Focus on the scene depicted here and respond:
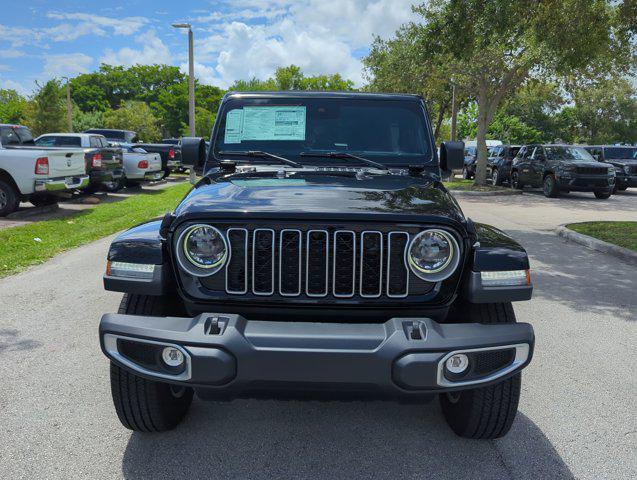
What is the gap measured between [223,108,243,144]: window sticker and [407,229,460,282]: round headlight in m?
1.95

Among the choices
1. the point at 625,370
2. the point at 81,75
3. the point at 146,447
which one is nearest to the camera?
the point at 146,447

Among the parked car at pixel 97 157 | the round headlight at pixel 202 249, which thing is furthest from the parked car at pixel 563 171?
the round headlight at pixel 202 249

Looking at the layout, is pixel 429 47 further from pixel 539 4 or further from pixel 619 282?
pixel 619 282

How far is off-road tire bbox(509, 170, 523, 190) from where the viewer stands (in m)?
22.6

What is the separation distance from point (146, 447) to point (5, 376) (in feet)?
4.95

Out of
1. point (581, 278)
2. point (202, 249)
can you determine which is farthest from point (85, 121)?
point (202, 249)

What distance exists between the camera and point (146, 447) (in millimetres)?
3049

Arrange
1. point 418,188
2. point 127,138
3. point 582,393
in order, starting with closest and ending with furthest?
point 418,188, point 582,393, point 127,138

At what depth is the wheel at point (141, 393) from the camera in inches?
114

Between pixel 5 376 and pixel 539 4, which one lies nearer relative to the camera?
pixel 5 376

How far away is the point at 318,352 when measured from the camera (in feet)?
7.82

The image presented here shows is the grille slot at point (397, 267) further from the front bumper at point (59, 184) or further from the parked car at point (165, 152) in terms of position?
the parked car at point (165, 152)

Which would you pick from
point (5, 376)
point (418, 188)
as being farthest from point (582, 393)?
point (5, 376)

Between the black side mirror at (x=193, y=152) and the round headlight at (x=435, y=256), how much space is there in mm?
2197
